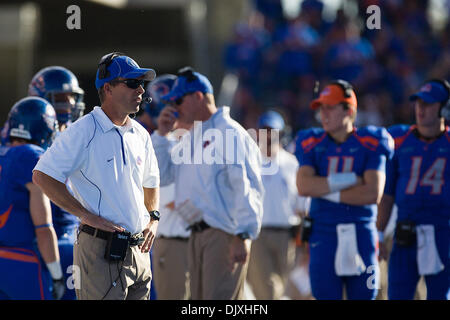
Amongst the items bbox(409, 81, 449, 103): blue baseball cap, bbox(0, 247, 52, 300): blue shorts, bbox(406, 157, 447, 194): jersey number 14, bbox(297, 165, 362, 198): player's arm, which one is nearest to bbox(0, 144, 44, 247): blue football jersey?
bbox(0, 247, 52, 300): blue shorts

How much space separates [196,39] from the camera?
70.9 feet

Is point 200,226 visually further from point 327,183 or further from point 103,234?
point 103,234

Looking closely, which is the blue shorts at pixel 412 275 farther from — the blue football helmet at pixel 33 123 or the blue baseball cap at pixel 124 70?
the blue baseball cap at pixel 124 70

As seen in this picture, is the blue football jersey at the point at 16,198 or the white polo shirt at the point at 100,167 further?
the blue football jersey at the point at 16,198

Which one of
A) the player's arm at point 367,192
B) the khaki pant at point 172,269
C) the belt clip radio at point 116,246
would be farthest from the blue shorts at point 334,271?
the belt clip radio at point 116,246

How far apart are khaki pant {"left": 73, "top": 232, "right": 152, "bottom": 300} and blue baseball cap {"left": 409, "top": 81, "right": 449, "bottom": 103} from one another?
10.9 feet

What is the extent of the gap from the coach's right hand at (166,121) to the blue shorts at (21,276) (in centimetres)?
193

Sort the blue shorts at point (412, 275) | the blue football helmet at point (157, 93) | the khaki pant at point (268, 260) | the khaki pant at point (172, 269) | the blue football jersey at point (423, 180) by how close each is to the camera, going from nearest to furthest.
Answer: the blue shorts at point (412, 275) < the blue football jersey at point (423, 180) < the khaki pant at point (172, 269) < the blue football helmet at point (157, 93) < the khaki pant at point (268, 260)

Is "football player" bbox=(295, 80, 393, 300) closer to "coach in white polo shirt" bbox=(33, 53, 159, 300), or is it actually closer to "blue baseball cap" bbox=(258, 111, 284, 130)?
"coach in white polo shirt" bbox=(33, 53, 159, 300)

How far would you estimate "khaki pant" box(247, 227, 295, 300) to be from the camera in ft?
31.2

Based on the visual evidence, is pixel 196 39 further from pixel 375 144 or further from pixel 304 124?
pixel 375 144

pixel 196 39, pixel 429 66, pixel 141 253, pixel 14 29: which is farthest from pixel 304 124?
pixel 141 253

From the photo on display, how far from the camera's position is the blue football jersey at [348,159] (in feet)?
22.6

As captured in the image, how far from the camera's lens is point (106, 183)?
4.92 m
